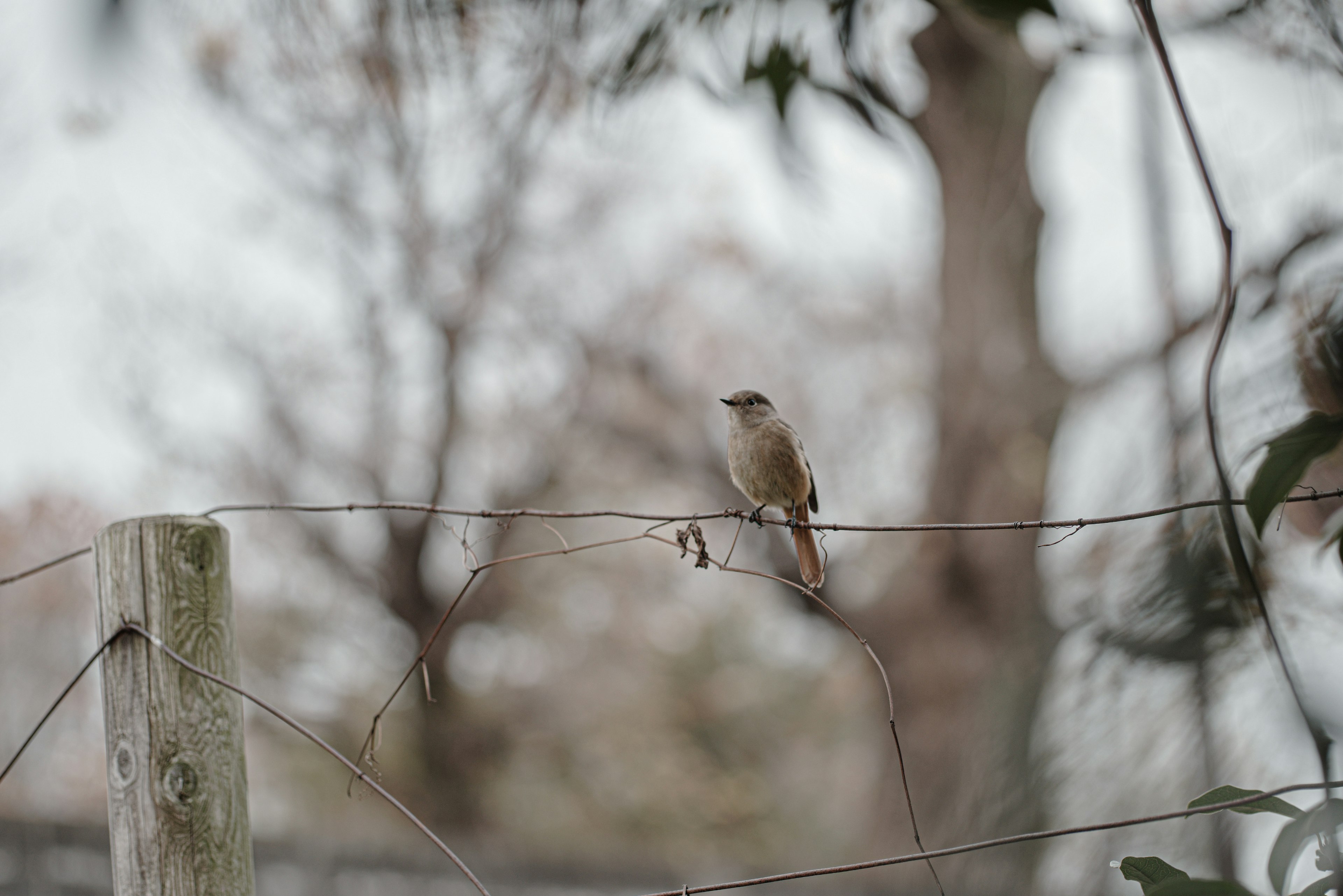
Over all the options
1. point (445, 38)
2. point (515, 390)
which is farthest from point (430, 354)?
point (445, 38)

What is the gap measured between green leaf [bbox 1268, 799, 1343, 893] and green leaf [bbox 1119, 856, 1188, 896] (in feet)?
0.63

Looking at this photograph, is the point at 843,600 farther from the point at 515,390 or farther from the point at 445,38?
the point at 445,38

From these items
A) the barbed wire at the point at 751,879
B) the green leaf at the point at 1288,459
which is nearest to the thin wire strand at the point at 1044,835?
the barbed wire at the point at 751,879

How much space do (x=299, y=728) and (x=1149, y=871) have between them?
109 cm

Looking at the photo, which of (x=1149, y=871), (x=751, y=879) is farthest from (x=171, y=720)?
(x=1149, y=871)

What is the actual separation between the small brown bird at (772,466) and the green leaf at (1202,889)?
189 centimetres

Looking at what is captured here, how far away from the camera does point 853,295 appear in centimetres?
924

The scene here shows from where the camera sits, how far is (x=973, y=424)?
6.82 m

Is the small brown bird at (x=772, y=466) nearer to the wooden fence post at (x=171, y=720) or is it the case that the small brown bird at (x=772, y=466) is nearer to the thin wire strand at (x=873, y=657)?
the thin wire strand at (x=873, y=657)

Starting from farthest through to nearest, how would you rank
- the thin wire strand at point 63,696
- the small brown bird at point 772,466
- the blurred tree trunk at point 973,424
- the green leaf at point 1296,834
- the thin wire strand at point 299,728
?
the blurred tree trunk at point 973,424 → the small brown bird at point 772,466 → the thin wire strand at point 63,696 → the thin wire strand at point 299,728 → the green leaf at point 1296,834

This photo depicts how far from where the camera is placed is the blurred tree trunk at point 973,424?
637 cm

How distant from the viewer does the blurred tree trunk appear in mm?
6371

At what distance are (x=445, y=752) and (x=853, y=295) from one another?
22.7 feet

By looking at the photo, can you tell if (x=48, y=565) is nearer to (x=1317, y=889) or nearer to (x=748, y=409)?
(x=1317, y=889)
